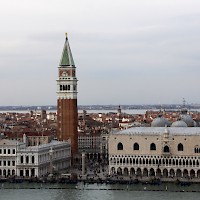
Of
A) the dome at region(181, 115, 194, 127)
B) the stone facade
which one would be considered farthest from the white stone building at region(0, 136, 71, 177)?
the dome at region(181, 115, 194, 127)

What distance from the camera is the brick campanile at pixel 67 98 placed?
40750mm

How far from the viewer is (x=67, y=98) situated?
41.0 metres

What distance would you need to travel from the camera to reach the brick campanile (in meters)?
40.8

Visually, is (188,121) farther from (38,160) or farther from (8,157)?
(8,157)

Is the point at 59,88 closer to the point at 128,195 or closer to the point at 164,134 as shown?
the point at 164,134

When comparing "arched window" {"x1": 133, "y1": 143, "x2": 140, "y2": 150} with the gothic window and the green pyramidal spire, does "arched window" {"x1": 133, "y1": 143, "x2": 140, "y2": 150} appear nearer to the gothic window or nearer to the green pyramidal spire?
the gothic window

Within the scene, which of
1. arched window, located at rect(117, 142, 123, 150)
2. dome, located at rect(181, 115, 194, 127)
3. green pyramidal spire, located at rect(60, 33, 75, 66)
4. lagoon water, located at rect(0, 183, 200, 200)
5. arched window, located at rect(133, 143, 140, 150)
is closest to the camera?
lagoon water, located at rect(0, 183, 200, 200)

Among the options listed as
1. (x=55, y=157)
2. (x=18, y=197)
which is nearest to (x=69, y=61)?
(x=55, y=157)

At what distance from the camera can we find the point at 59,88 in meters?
41.1

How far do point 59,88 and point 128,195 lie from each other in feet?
40.4

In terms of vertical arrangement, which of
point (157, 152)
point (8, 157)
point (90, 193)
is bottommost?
point (90, 193)

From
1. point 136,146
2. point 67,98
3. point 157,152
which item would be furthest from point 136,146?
point 67,98

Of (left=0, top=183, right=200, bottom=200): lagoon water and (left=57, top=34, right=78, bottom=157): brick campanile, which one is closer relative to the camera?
(left=0, top=183, right=200, bottom=200): lagoon water

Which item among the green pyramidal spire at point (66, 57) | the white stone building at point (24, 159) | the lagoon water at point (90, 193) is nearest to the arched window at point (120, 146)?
the white stone building at point (24, 159)
